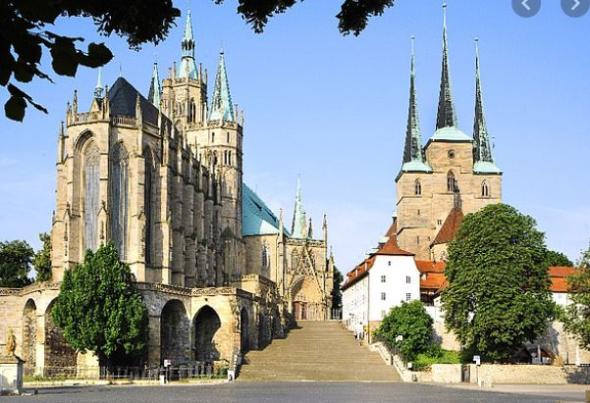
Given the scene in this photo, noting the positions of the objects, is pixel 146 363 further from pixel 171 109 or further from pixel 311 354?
pixel 171 109

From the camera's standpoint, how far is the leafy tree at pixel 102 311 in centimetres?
6141

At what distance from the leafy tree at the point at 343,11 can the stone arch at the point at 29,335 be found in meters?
65.3

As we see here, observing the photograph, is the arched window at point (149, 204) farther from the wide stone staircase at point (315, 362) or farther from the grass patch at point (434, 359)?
the grass patch at point (434, 359)

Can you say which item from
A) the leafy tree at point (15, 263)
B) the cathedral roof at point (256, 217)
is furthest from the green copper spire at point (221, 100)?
the leafy tree at point (15, 263)

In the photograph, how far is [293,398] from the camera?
3944cm

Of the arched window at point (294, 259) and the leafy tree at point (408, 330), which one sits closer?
the leafy tree at point (408, 330)

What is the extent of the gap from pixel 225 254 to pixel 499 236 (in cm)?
3887

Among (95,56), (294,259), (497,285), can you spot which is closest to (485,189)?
(294,259)

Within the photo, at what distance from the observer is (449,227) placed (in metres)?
104

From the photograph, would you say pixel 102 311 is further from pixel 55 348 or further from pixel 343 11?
pixel 343 11

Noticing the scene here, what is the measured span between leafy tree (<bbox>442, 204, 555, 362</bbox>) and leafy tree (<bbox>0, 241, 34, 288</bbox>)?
37874mm

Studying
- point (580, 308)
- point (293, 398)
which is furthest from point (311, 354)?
point (293, 398)

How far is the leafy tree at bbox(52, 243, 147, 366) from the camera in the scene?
201ft

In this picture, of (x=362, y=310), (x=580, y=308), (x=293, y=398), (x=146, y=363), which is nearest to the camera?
(x=293, y=398)
